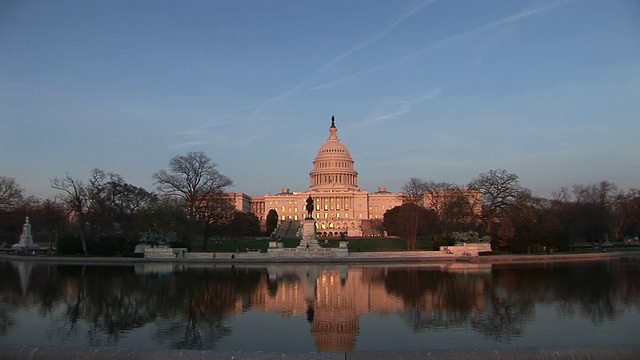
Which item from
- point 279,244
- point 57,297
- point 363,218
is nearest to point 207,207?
point 279,244

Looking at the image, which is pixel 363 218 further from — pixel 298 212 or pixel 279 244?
pixel 279 244

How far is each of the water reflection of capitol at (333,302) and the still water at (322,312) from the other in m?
0.04

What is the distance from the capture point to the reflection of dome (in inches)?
5822

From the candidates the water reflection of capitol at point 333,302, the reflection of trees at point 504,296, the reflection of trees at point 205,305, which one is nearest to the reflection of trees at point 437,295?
the reflection of trees at point 504,296

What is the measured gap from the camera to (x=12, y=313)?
17.2m

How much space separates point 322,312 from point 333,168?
427 feet

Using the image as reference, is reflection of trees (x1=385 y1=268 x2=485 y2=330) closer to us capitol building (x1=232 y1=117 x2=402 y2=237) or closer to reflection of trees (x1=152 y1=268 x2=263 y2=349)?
reflection of trees (x1=152 y1=268 x2=263 y2=349)

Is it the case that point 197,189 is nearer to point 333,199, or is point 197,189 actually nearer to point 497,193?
point 497,193

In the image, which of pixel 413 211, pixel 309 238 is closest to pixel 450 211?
pixel 413 211

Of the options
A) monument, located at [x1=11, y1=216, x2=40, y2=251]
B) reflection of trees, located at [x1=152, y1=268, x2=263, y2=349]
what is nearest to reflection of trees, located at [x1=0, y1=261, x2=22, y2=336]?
reflection of trees, located at [x1=152, y1=268, x2=263, y2=349]

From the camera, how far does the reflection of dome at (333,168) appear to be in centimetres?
14788

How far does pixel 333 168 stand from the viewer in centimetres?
14762

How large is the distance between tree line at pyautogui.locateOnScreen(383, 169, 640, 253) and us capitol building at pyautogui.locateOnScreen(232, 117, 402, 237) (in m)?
63.0

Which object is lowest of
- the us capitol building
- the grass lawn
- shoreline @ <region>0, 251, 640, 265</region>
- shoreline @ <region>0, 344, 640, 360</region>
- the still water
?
the still water
